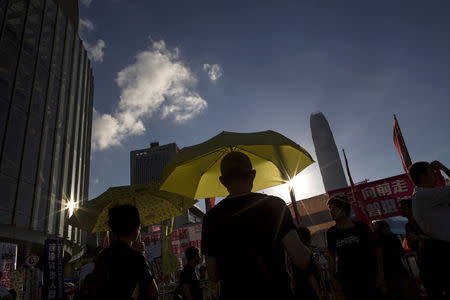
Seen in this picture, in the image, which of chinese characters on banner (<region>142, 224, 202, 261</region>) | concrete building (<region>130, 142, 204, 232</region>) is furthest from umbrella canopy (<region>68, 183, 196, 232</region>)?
concrete building (<region>130, 142, 204, 232</region>)

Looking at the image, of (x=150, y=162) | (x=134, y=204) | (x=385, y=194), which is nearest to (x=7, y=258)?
(x=134, y=204)

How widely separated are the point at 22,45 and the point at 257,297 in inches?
1148

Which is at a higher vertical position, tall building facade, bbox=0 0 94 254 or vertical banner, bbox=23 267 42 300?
tall building facade, bbox=0 0 94 254

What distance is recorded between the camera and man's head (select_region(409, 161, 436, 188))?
3.11 meters

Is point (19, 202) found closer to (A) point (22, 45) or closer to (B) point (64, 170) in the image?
(B) point (64, 170)

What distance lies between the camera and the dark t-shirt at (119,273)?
221cm

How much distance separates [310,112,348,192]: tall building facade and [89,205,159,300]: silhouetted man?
525 feet

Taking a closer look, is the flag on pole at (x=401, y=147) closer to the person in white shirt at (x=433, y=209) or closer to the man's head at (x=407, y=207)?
the man's head at (x=407, y=207)

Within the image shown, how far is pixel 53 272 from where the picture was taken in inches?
440

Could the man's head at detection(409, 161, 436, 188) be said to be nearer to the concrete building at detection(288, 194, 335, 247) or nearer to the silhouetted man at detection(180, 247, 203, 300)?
the silhouetted man at detection(180, 247, 203, 300)

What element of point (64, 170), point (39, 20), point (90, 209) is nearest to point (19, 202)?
point (64, 170)

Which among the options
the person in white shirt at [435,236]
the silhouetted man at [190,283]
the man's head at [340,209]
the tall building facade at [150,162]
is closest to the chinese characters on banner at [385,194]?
the silhouetted man at [190,283]

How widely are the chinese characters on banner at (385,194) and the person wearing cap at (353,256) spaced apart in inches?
432

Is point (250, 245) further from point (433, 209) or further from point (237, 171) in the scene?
point (433, 209)
